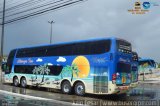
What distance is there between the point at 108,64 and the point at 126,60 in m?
1.48

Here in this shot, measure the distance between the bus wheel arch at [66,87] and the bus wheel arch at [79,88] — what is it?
472 millimetres

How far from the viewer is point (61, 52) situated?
2353cm

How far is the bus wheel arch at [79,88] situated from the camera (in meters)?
21.5

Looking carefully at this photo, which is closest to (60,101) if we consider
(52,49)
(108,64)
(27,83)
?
(108,64)

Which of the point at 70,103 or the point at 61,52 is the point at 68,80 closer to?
the point at 61,52

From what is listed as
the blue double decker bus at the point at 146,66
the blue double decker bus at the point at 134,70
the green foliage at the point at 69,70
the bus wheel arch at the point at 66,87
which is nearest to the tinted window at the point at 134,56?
the blue double decker bus at the point at 134,70

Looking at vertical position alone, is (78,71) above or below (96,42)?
below

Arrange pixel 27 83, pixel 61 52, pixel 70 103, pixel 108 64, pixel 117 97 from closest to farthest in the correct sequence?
pixel 70 103 < pixel 108 64 < pixel 117 97 < pixel 61 52 < pixel 27 83

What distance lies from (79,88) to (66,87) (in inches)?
56.3

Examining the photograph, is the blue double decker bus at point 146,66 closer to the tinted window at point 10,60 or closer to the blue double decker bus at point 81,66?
the tinted window at point 10,60

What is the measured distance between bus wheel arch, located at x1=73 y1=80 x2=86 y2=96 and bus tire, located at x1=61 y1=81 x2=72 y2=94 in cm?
47

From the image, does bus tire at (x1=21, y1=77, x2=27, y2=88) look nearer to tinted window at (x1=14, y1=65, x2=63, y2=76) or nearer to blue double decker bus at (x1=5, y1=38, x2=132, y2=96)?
blue double decker bus at (x1=5, y1=38, x2=132, y2=96)

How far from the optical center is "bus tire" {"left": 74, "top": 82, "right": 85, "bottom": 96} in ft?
70.4

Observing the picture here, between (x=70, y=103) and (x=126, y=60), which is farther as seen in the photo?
(x=126, y=60)
